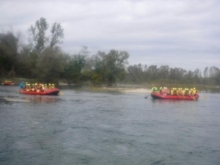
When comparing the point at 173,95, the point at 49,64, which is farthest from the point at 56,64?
the point at 173,95

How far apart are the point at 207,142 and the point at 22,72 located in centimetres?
6661

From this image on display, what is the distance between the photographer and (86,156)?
13.7m

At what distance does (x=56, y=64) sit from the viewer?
72688 millimetres

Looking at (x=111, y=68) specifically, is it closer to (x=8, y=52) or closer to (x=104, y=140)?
(x=8, y=52)

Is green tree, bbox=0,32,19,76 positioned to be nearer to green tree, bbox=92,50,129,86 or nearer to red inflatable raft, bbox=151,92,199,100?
green tree, bbox=92,50,129,86

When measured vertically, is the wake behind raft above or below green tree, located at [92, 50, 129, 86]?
below

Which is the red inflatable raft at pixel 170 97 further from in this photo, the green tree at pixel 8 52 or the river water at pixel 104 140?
the green tree at pixel 8 52

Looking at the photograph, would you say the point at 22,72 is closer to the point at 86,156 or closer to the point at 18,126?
the point at 18,126

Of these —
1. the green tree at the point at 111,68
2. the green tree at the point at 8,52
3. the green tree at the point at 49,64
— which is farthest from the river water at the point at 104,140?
the green tree at the point at 111,68

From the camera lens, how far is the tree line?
72.6m

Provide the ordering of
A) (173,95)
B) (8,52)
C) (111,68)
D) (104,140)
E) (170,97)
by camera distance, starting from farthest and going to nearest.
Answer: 1. (111,68)
2. (8,52)
3. (173,95)
4. (170,97)
5. (104,140)

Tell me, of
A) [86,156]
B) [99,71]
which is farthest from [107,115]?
[99,71]

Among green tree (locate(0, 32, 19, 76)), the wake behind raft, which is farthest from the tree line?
the wake behind raft

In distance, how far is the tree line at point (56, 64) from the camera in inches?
2857
